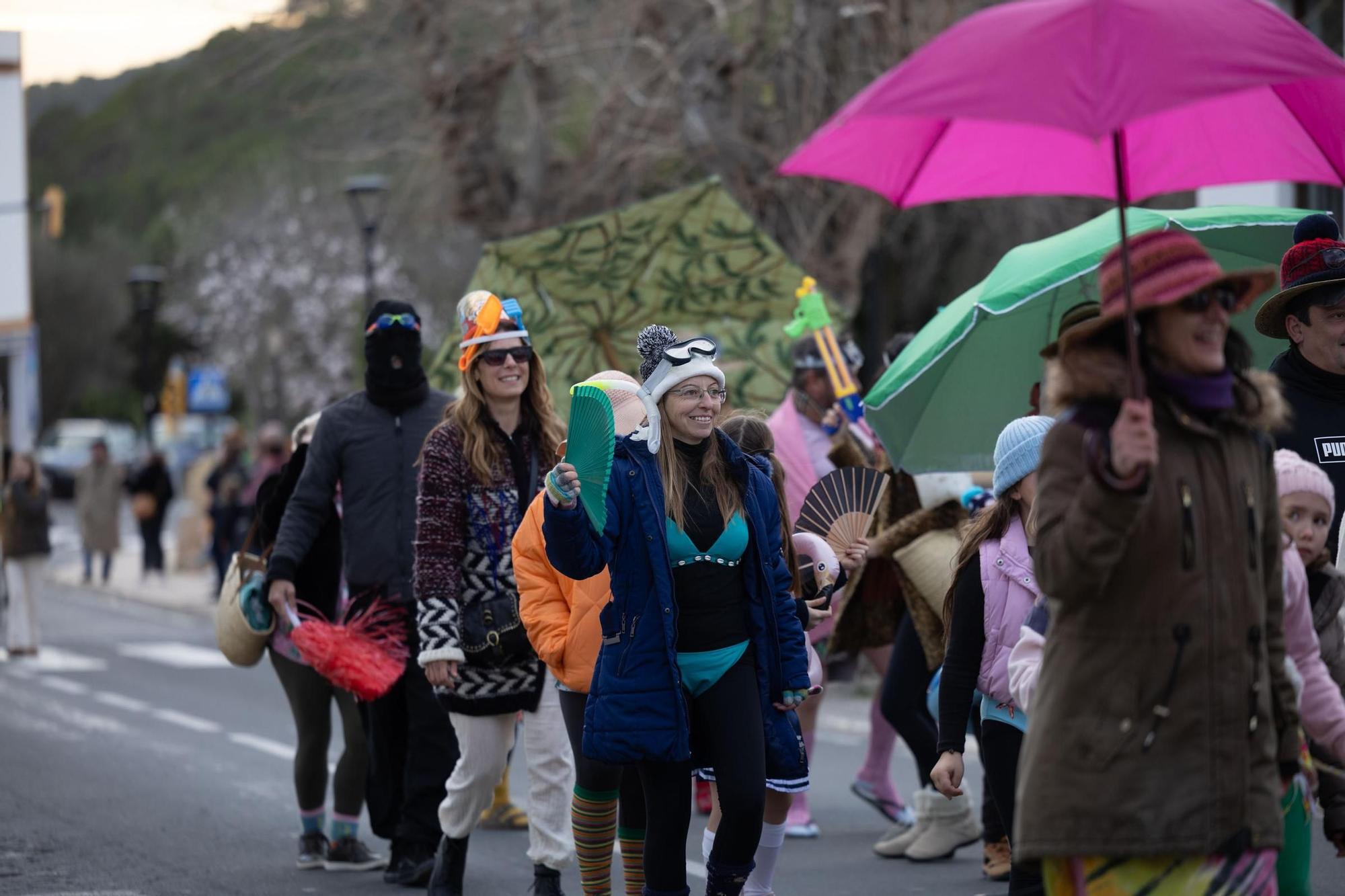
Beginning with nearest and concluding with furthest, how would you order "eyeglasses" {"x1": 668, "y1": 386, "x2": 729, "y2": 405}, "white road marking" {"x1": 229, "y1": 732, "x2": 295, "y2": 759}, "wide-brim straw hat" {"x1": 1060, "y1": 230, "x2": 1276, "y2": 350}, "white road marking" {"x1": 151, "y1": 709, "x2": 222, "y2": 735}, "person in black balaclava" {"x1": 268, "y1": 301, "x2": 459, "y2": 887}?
"wide-brim straw hat" {"x1": 1060, "y1": 230, "x2": 1276, "y2": 350} < "eyeglasses" {"x1": 668, "y1": 386, "x2": 729, "y2": 405} < "person in black balaclava" {"x1": 268, "y1": 301, "x2": 459, "y2": 887} < "white road marking" {"x1": 229, "y1": 732, "x2": 295, "y2": 759} < "white road marking" {"x1": 151, "y1": 709, "x2": 222, "y2": 735}

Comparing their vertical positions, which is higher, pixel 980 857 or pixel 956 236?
pixel 956 236

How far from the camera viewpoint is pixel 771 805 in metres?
5.46

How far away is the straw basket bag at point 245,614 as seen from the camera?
695 centimetres

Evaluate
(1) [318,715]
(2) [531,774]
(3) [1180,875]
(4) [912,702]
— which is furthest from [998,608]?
(1) [318,715]

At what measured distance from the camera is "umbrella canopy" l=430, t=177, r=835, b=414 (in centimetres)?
866

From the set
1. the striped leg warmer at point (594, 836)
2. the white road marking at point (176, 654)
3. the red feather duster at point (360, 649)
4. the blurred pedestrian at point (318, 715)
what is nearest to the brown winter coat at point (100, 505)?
the white road marking at point (176, 654)

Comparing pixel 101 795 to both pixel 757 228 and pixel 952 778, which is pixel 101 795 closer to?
pixel 757 228

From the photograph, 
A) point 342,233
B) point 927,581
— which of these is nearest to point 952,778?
point 927,581

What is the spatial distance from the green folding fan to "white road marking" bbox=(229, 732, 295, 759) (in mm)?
5910

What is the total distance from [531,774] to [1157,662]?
3275 mm

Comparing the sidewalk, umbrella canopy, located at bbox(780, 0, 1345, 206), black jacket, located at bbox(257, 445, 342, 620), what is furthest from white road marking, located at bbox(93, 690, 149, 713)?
umbrella canopy, located at bbox(780, 0, 1345, 206)

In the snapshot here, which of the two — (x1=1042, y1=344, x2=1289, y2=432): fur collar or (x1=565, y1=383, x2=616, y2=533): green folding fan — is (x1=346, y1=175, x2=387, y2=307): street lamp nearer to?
(x1=565, y1=383, x2=616, y2=533): green folding fan

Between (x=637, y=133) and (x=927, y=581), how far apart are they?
32.1 ft

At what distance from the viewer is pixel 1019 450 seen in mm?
4902
